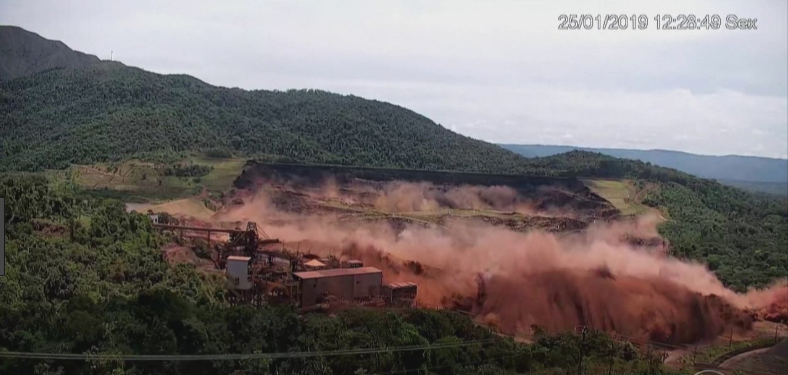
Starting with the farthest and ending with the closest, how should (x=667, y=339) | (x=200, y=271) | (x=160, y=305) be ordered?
(x=667, y=339), (x=200, y=271), (x=160, y=305)

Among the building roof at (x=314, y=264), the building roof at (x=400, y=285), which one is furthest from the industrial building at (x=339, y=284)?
the building roof at (x=314, y=264)

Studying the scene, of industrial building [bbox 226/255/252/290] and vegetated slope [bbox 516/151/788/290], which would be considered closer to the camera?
industrial building [bbox 226/255/252/290]

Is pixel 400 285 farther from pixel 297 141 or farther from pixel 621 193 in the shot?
pixel 297 141

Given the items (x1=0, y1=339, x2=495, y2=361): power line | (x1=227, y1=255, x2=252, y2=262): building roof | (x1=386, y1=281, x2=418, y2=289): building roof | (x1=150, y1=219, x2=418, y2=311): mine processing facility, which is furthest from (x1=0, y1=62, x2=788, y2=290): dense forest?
(x1=0, y1=339, x2=495, y2=361): power line

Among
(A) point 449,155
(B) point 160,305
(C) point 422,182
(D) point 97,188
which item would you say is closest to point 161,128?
(D) point 97,188

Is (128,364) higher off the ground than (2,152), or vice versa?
(2,152)

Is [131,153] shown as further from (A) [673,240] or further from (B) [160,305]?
(A) [673,240]

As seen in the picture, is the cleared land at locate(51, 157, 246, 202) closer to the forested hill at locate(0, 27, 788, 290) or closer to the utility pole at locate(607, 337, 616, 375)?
the forested hill at locate(0, 27, 788, 290)
